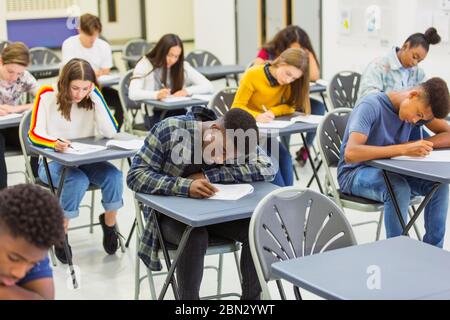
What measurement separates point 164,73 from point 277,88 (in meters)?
1.25

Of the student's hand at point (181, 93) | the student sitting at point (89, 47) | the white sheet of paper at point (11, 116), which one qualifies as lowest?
the white sheet of paper at point (11, 116)

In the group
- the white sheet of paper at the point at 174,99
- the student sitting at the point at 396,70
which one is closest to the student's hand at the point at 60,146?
the white sheet of paper at the point at 174,99

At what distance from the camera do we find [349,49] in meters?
9.22

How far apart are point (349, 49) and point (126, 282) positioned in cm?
576

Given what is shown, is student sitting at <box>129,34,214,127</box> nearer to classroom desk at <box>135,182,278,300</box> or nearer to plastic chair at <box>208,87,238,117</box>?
plastic chair at <box>208,87,238,117</box>

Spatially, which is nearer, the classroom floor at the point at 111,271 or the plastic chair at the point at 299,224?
the plastic chair at the point at 299,224

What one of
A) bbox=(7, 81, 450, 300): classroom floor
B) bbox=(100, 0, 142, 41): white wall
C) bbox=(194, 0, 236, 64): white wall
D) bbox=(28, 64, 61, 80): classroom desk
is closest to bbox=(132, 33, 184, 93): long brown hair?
bbox=(7, 81, 450, 300): classroom floor

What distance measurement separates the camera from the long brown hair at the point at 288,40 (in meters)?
6.50

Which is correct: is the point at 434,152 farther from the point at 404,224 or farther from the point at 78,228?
the point at 78,228

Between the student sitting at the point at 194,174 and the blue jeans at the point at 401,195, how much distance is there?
2.11ft

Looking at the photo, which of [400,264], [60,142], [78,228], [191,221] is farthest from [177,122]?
[78,228]

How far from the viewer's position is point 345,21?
925 cm

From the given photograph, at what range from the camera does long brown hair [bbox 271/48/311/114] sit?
4.91 m

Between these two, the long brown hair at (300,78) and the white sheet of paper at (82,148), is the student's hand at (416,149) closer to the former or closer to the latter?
the long brown hair at (300,78)
